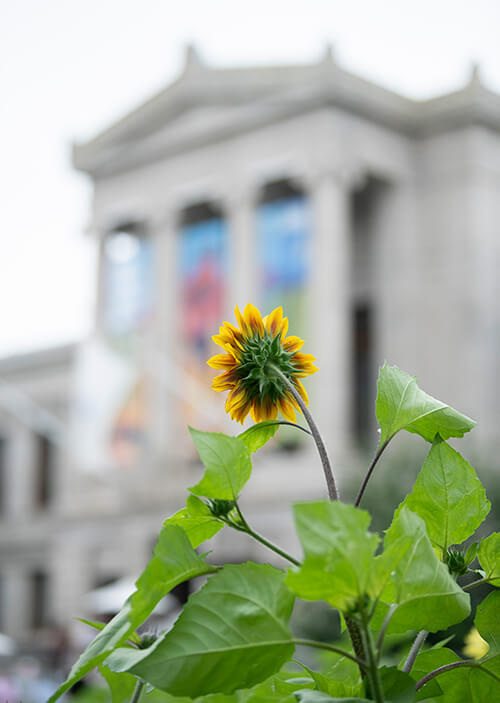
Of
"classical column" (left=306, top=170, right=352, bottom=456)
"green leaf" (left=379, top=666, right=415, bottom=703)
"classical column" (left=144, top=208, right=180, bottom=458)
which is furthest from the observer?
"classical column" (left=144, top=208, right=180, bottom=458)

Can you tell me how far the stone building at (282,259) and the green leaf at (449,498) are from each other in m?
30.3

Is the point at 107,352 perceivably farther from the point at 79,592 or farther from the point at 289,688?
the point at 289,688

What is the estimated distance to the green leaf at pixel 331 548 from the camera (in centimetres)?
98

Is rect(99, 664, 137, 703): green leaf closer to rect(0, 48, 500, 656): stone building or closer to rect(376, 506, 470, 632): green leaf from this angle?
rect(376, 506, 470, 632): green leaf

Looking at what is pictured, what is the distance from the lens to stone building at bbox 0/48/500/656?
109 feet

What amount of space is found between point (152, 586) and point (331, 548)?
0.66ft

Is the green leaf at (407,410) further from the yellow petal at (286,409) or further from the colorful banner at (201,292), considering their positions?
the colorful banner at (201,292)

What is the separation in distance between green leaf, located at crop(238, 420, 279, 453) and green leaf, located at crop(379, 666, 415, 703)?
0.30 metres

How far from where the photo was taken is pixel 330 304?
1302 inches

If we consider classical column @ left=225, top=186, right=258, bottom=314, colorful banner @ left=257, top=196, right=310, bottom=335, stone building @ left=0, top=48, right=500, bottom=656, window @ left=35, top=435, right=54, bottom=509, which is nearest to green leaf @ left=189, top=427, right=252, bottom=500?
stone building @ left=0, top=48, right=500, bottom=656

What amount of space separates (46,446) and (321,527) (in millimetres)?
46588

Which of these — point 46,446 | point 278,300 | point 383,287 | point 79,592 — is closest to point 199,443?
point 278,300

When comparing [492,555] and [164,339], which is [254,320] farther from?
[164,339]

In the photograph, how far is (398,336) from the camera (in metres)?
35.1
